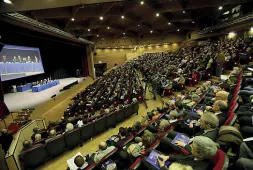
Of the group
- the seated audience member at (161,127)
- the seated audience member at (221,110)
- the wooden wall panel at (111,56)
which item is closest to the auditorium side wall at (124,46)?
the wooden wall panel at (111,56)

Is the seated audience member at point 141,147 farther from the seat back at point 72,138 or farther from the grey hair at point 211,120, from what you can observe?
the seat back at point 72,138

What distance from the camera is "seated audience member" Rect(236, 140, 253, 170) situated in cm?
120

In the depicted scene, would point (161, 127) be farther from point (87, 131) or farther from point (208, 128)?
point (87, 131)

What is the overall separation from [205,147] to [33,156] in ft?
11.9

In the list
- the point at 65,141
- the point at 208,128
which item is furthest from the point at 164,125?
the point at 65,141

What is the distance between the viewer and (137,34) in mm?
25141

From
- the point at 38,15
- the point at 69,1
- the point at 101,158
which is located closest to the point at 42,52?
the point at 38,15

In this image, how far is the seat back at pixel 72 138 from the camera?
13.3ft

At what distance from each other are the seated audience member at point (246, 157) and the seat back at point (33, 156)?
12.1 feet

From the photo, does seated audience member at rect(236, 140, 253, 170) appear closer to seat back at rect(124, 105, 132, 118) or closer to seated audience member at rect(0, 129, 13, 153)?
seat back at rect(124, 105, 132, 118)

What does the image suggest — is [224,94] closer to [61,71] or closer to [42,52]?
[42,52]

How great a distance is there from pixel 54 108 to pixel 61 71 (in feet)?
33.4

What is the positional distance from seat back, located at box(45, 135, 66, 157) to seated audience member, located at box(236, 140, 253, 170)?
3.68 metres

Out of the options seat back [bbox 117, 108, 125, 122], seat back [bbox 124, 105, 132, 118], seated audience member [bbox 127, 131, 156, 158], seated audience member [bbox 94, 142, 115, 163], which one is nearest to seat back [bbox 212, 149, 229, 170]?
seated audience member [bbox 127, 131, 156, 158]
